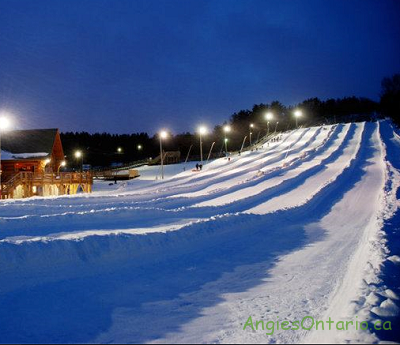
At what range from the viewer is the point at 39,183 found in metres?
30.3

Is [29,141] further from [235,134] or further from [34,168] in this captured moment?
[235,134]

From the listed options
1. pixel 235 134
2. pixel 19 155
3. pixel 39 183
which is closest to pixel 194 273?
pixel 39 183

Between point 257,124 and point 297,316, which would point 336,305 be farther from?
point 257,124

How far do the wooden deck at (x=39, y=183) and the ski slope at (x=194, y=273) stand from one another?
14.4 m

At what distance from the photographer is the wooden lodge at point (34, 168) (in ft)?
97.9

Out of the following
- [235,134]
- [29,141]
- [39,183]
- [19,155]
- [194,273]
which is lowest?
[194,273]

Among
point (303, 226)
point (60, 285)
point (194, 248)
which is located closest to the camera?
point (60, 285)

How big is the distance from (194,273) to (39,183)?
2611 centimetres

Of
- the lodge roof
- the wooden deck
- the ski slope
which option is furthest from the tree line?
the ski slope

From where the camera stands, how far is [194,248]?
380 inches

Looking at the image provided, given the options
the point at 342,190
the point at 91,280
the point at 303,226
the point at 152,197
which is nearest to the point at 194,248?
the point at 91,280

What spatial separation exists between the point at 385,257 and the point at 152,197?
14.4 m

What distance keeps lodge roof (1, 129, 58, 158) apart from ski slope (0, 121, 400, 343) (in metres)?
23.8

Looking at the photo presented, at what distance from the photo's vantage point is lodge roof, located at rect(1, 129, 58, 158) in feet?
122
